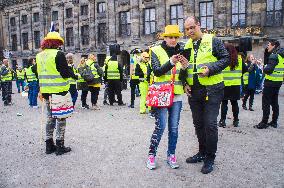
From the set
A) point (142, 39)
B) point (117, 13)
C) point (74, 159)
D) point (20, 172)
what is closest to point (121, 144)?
point (74, 159)

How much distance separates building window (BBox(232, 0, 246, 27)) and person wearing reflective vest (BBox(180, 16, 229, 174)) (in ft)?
75.6

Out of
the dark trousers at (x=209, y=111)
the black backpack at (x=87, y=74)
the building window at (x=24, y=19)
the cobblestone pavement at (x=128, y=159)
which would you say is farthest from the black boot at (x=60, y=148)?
the building window at (x=24, y=19)

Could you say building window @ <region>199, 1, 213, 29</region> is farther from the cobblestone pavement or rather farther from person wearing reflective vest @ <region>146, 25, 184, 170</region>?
person wearing reflective vest @ <region>146, 25, 184, 170</region>

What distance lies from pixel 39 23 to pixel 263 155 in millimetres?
40238

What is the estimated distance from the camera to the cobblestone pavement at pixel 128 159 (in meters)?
4.24

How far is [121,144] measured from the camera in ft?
20.4

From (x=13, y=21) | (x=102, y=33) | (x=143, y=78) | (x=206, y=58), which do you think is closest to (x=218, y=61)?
(x=206, y=58)

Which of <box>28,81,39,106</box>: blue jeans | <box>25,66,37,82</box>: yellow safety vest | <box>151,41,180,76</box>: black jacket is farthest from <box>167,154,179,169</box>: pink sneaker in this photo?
<box>25,66,37,82</box>: yellow safety vest

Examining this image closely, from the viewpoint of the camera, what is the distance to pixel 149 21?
30422 mm

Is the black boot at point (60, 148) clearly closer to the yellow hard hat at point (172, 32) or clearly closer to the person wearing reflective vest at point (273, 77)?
the yellow hard hat at point (172, 32)

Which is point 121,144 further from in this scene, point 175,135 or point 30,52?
point 30,52

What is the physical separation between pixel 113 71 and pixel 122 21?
2156 centimetres

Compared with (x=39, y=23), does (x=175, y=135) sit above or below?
below

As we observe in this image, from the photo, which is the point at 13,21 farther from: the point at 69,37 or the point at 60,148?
the point at 60,148
